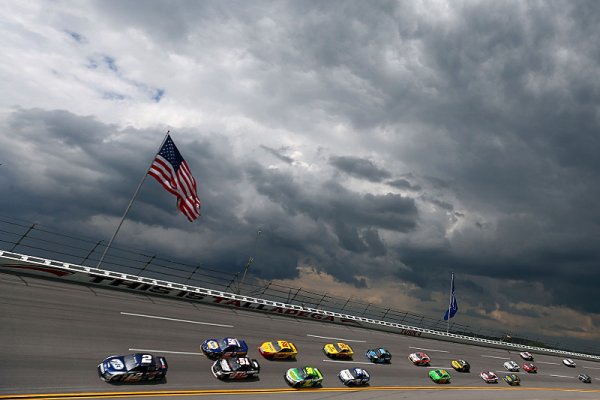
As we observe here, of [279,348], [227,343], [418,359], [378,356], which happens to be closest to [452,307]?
[418,359]

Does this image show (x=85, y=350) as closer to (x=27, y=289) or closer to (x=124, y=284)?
(x=27, y=289)

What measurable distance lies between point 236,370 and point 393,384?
1454 centimetres

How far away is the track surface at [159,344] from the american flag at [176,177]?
27.3 feet

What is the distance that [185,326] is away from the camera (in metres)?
27.1

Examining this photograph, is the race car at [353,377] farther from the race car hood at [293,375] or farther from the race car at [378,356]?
the race car at [378,356]

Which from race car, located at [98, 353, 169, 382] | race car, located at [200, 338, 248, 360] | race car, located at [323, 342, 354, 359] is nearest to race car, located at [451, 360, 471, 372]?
race car, located at [323, 342, 354, 359]

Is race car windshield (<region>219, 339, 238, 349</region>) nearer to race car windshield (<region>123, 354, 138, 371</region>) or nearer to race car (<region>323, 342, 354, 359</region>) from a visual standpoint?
race car windshield (<region>123, 354, 138, 371</region>)

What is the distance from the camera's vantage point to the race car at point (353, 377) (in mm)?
26453

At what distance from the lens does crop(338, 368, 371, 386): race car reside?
26.5 metres

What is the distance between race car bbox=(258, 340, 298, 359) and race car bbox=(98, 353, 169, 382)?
28.8 feet

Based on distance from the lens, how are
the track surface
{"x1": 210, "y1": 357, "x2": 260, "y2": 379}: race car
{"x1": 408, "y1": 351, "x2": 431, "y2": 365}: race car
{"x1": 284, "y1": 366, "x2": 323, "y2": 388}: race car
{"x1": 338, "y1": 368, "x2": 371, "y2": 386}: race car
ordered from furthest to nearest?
1. {"x1": 408, "y1": 351, "x2": 431, "y2": 365}: race car
2. {"x1": 338, "y1": 368, "x2": 371, "y2": 386}: race car
3. {"x1": 284, "y1": 366, "x2": 323, "y2": 388}: race car
4. {"x1": 210, "y1": 357, "x2": 260, "y2": 379}: race car
5. the track surface

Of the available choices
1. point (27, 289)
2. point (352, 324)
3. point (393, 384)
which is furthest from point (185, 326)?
point (352, 324)

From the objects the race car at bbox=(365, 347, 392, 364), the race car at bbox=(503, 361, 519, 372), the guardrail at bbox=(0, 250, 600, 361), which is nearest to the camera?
the guardrail at bbox=(0, 250, 600, 361)

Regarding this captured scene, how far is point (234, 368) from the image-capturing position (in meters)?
21.9
